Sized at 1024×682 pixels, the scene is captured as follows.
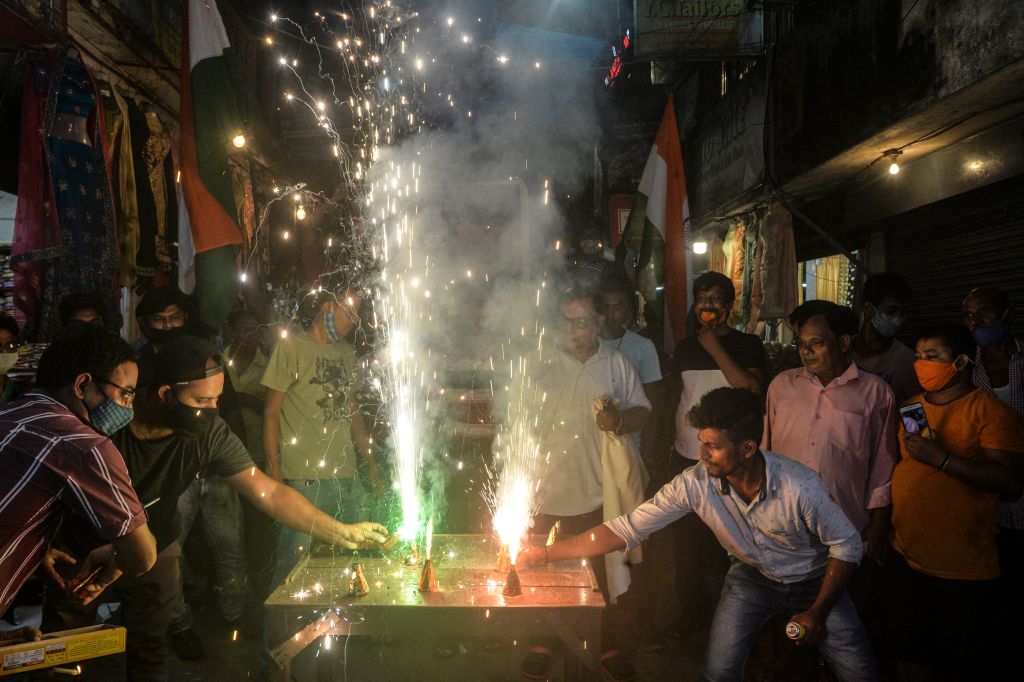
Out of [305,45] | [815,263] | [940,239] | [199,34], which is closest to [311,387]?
[199,34]

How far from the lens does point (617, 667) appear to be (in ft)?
13.0

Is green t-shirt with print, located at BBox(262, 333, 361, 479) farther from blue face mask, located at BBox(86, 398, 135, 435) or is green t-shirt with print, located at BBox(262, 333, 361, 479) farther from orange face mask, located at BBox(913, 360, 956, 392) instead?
orange face mask, located at BBox(913, 360, 956, 392)

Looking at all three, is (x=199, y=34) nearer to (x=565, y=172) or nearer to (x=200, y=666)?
(x=200, y=666)

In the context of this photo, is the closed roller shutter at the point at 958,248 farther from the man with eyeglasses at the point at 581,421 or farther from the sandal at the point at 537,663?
the sandal at the point at 537,663

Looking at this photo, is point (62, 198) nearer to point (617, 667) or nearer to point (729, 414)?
point (729, 414)

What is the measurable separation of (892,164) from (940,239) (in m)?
1.04

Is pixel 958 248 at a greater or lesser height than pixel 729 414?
greater

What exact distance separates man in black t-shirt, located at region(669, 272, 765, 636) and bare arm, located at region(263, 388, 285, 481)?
2.98 metres

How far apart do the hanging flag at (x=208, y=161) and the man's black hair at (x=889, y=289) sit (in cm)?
507

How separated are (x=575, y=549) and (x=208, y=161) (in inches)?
171

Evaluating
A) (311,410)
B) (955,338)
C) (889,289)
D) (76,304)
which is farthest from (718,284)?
(76,304)

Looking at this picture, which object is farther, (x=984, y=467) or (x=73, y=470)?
(x=984, y=467)

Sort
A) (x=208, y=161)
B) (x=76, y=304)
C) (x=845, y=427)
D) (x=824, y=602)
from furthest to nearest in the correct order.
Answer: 1. (x=208, y=161)
2. (x=76, y=304)
3. (x=845, y=427)
4. (x=824, y=602)

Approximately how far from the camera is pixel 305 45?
1157 cm
